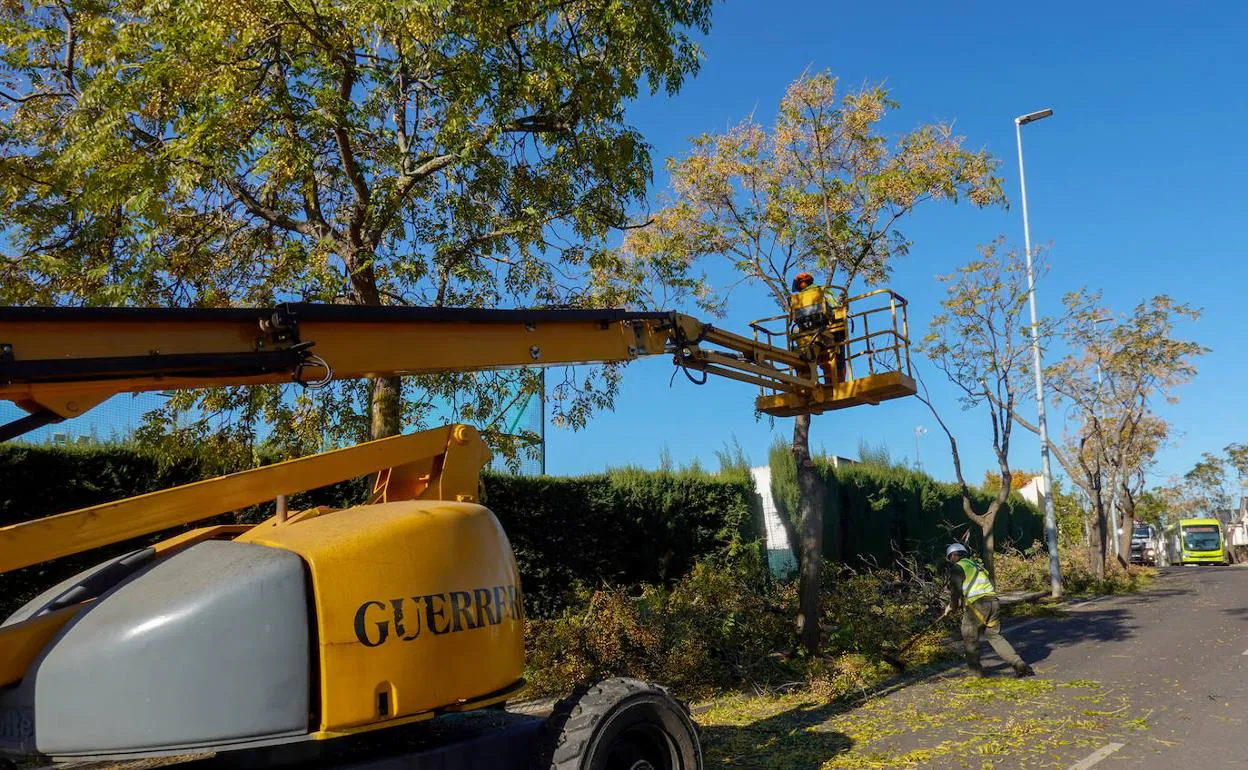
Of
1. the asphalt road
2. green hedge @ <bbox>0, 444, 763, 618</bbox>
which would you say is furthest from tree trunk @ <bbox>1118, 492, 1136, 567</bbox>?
green hedge @ <bbox>0, 444, 763, 618</bbox>

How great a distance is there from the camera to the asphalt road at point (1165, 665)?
7238 mm

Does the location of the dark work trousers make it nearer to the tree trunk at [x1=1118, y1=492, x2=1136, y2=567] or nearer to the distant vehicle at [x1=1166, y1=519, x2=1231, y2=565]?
the tree trunk at [x1=1118, y1=492, x2=1136, y2=567]

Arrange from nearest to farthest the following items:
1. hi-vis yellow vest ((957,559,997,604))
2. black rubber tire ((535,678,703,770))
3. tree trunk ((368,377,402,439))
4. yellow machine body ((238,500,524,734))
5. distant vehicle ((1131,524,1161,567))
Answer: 1. yellow machine body ((238,500,524,734))
2. black rubber tire ((535,678,703,770))
3. tree trunk ((368,377,402,439))
4. hi-vis yellow vest ((957,559,997,604))
5. distant vehicle ((1131,524,1161,567))

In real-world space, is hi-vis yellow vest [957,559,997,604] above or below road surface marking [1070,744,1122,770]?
above

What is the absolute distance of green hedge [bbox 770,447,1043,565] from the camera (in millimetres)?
20359

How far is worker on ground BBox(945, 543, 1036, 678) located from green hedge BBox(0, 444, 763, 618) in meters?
5.30

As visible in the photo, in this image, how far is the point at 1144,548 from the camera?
5312cm

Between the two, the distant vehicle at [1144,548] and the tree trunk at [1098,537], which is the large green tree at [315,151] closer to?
the tree trunk at [1098,537]

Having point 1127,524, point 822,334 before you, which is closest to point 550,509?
point 822,334

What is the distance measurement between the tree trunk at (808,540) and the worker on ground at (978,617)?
6.15 feet

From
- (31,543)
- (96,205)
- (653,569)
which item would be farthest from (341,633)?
(653,569)

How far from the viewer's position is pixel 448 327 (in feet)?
18.5

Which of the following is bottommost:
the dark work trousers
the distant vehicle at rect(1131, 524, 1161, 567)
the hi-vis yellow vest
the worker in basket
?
the distant vehicle at rect(1131, 524, 1161, 567)

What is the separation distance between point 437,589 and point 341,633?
561mm
